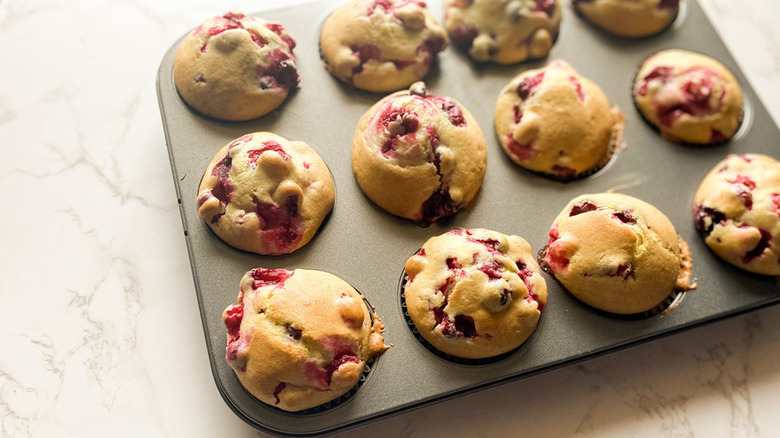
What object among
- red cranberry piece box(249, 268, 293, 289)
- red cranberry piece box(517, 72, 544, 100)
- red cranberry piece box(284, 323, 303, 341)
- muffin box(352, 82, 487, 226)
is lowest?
red cranberry piece box(284, 323, 303, 341)

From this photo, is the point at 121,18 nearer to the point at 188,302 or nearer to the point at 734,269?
the point at 188,302

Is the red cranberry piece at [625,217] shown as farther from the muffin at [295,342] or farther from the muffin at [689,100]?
the muffin at [295,342]

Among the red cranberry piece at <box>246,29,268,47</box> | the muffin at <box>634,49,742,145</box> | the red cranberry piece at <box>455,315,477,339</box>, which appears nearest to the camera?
the red cranberry piece at <box>455,315,477,339</box>

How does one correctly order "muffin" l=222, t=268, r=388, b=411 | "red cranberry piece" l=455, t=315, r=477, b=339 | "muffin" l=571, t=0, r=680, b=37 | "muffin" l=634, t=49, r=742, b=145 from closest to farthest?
1. "muffin" l=222, t=268, r=388, b=411
2. "red cranberry piece" l=455, t=315, r=477, b=339
3. "muffin" l=634, t=49, r=742, b=145
4. "muffin" l=571, t=0, r=680, b=37

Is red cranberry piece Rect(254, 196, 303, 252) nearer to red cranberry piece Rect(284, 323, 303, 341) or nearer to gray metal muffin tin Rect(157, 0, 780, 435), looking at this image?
gray metal muffin tin Rect(157, 0, 780, 435)

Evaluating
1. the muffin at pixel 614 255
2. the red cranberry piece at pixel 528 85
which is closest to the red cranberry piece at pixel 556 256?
the muffin at pixel 614 255

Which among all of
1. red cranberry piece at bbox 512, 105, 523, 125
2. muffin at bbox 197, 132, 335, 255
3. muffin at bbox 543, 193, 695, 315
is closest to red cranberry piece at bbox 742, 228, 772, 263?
muffin at bbox 543, 193, 695, 315

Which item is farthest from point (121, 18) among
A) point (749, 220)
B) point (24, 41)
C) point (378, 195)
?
point (749, 220)
